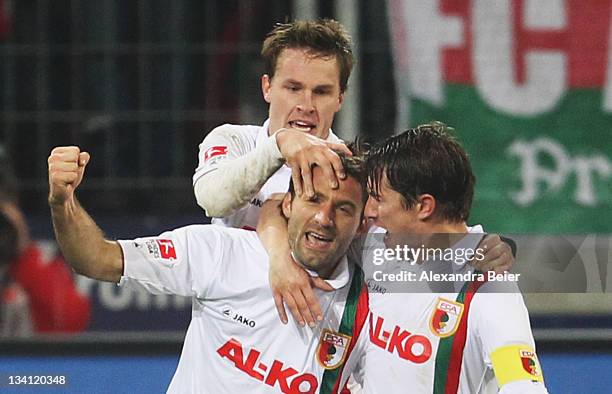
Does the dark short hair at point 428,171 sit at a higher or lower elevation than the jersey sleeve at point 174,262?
higher

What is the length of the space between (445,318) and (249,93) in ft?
6.95

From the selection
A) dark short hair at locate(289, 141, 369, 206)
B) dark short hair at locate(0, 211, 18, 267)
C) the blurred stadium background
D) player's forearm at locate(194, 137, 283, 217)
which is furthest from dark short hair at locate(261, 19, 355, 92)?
dark short hair at locate(0, 211, 18, 267)

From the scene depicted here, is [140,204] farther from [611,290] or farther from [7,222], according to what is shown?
[611,290]

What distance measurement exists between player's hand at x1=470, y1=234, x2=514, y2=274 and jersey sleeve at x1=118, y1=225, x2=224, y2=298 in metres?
0.54

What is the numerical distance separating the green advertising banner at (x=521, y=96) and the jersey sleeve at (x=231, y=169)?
63.0 inches

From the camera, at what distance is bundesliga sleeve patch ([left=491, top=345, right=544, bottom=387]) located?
248 cm

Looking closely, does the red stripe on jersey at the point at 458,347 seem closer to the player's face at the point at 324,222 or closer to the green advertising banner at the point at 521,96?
the player's face at the point at 324,222

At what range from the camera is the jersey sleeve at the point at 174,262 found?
8.98ft

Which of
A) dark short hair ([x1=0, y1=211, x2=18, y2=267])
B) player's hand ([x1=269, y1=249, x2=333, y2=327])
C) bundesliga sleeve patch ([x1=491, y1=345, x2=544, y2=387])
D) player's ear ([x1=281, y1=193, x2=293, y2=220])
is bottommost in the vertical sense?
dark short hair ([x1=0, y1=211, x2=18, y2=267])

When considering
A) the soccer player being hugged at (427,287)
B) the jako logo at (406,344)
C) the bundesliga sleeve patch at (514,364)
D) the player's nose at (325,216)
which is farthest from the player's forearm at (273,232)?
the bundesliga sleeve patch at (514,364)

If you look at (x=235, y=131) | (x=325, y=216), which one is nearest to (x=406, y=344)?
(x=325, y=216)

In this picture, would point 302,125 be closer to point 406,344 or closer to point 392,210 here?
point 392,210

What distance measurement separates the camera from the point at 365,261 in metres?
2.81

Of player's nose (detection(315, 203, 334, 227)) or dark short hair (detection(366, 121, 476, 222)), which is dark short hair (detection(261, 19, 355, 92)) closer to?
dark short hair (detection(366, 121, 476, 222))
